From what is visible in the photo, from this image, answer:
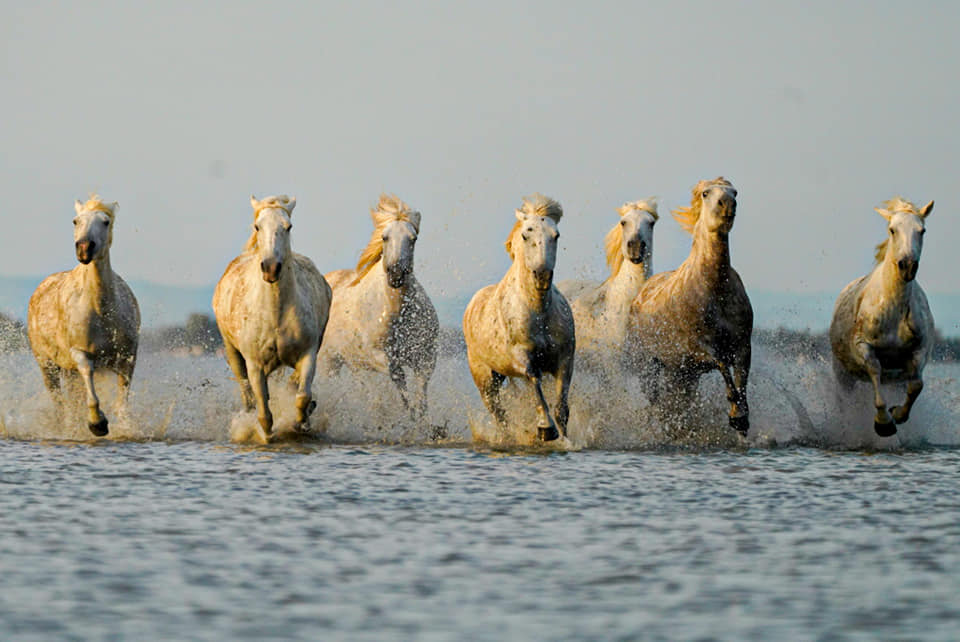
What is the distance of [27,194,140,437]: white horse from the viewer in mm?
11781

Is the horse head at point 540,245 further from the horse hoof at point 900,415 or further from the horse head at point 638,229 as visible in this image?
the horse hoof at point 900,415

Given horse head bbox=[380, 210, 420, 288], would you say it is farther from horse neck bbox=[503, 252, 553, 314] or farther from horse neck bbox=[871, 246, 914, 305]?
horse neck bbox=[871, 246, 914, 305]

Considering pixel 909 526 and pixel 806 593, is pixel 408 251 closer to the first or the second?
pixel 909 526

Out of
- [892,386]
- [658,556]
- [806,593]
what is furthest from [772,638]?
[892,386]

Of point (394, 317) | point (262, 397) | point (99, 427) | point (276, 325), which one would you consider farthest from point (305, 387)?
point (394, 317)

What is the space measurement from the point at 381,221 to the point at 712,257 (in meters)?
3.17

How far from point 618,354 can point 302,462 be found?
12.5 ft

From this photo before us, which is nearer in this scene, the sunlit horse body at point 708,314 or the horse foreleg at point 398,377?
the sunlit horse body at point 708,314

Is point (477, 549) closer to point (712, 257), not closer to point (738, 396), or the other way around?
point (738, 396)

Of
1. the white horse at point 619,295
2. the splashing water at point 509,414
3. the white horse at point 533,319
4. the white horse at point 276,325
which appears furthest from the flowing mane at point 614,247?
the white horse at point 276,325

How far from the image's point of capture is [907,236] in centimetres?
1141

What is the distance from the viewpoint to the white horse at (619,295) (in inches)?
518

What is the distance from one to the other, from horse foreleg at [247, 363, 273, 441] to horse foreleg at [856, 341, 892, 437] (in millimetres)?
4833

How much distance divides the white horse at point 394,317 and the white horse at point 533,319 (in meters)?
1.36
